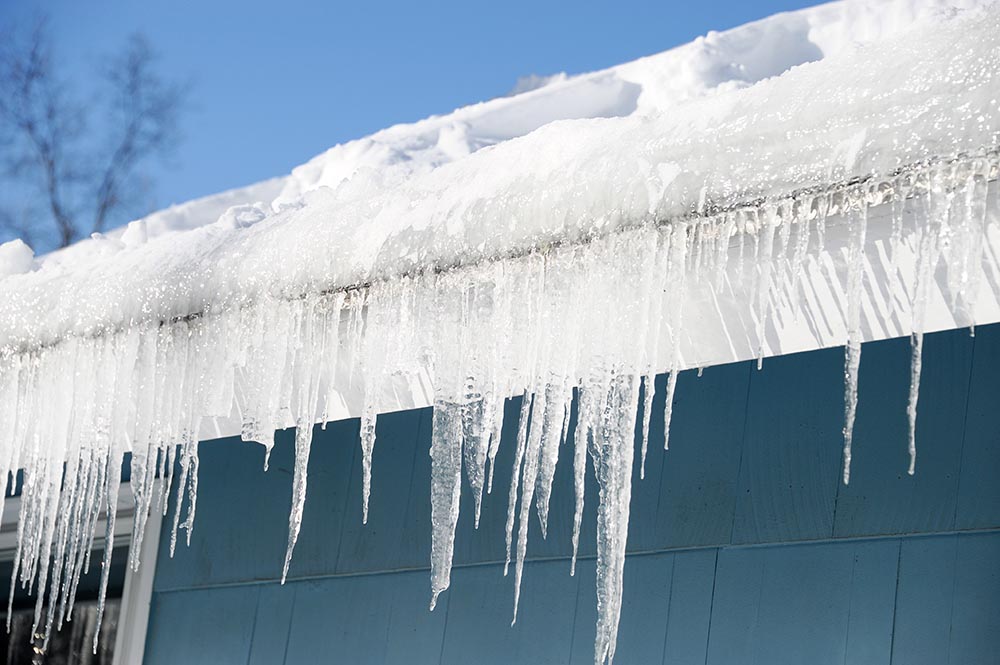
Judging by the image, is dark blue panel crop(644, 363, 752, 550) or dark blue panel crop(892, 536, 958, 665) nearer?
dark blue panel crop(892, 536, 958, 665)

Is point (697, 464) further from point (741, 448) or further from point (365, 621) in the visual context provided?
point (365, 621)

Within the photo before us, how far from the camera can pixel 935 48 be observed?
1.79 metres

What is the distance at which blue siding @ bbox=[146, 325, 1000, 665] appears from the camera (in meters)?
2.53

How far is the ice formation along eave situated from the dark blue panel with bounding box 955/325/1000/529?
0.58 m

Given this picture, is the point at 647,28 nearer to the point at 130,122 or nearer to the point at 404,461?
the point at 130,122

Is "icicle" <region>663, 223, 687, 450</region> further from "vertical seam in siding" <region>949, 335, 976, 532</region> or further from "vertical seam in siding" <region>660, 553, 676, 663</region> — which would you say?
"vertical seam in siding" <region>660, 553, 676, 663</region>

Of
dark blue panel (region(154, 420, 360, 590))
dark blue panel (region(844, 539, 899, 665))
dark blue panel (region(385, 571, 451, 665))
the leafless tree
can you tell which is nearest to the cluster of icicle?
dark blue panel (region(385, 571, 451, 665))

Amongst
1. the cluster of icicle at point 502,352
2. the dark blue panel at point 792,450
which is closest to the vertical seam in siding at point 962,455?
the dark blue panel at point 792,450

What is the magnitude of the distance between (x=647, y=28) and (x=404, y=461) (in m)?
36.4

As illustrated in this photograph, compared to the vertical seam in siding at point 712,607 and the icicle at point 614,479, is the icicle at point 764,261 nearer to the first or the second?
the icicle at point 614,479

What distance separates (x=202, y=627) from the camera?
157 inches

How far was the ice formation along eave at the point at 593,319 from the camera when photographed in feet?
5.87

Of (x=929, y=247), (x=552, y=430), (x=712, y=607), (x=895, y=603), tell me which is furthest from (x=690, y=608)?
(x=929, y=247)

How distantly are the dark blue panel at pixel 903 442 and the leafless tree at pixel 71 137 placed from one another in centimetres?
1269
